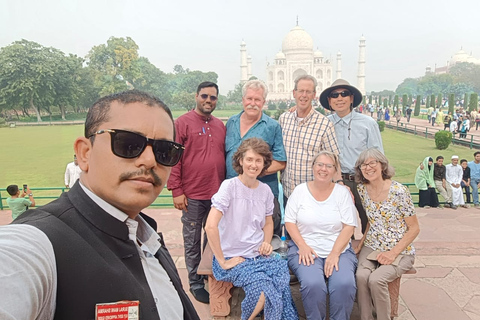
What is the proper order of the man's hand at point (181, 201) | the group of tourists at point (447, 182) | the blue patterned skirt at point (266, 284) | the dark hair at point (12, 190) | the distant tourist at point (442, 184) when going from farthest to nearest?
the distant tourist at point (442, 184) < the group of tourists at point (447, 182) < the dark hair at point (12, 190) < the man's hand at point (181, 201) < the blue patterned skirt at point (266, 284)

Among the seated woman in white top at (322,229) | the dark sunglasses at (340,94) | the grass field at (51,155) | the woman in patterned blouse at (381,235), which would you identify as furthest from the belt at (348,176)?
the grass field at (51,155)

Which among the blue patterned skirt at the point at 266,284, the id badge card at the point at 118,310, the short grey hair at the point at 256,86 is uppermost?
the short grey hair at the point at 256,86

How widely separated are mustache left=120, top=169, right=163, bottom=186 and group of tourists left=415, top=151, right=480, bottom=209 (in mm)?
6343

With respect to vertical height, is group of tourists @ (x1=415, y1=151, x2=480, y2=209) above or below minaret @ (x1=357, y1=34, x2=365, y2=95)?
below

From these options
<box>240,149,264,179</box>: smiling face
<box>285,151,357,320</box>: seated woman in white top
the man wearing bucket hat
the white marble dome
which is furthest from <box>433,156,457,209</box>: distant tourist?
the white marble dome

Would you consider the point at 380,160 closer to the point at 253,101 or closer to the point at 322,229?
the point at 322,229

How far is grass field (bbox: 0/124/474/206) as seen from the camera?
10.1 m

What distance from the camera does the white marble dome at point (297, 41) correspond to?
214 feet

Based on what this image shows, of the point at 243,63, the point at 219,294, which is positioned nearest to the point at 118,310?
the point at 219,294

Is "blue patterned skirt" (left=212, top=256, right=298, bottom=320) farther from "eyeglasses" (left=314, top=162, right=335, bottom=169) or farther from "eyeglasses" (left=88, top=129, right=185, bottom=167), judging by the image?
"eyeglasses" (left=88, top=129, right=185, bottom=167)

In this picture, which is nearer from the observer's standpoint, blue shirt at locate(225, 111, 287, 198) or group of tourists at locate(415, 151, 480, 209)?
blue shirt at locate(225, 111, 287, 198)

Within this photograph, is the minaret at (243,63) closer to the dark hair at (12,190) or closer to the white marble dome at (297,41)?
the white marble dome at (297,41)

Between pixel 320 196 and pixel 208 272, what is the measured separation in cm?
104

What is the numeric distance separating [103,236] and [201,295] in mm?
2259
